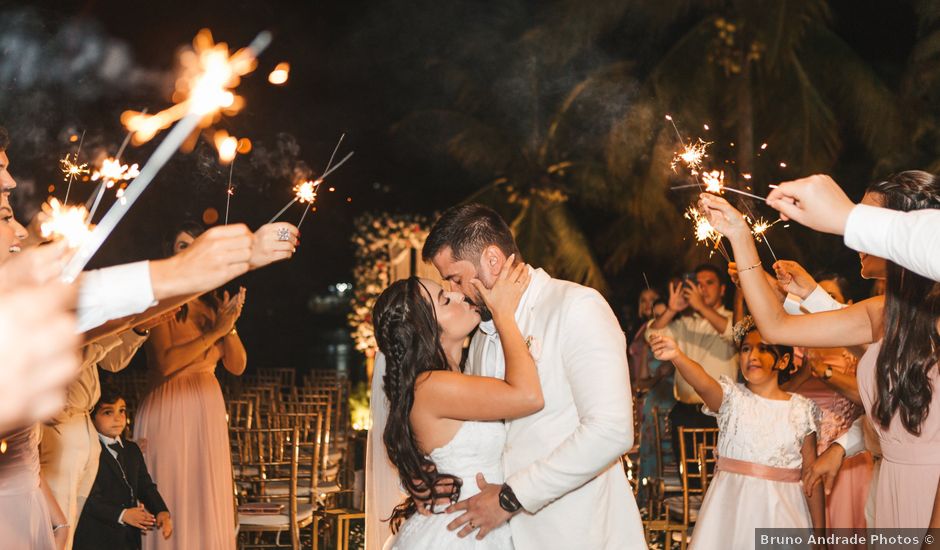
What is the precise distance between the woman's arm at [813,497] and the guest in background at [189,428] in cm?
387

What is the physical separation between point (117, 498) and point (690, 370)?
342 cm

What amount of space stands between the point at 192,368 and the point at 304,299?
44.6 metres

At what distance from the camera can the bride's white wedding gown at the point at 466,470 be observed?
3.25 m

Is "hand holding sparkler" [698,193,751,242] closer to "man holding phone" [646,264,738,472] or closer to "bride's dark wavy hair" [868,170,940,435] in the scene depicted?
"bride's dark wavy hair" [868,170,940,435]

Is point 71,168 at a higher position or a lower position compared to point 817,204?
higher

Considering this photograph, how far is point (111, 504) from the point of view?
5.16 m

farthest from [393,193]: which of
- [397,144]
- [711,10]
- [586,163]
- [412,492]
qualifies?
[412,492]

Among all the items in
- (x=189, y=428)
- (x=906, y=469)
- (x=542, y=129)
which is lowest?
(x=906, y=469)

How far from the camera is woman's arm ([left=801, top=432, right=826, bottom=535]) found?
190 inches

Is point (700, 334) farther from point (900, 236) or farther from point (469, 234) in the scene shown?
point (900, 236)

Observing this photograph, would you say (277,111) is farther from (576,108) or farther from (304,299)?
(304,299)

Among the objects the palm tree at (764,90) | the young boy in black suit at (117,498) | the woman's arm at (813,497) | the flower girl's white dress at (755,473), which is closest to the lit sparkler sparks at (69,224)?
the young boy in black suit at (117,498)

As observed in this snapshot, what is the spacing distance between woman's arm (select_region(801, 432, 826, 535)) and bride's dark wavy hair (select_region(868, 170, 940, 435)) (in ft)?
5.00

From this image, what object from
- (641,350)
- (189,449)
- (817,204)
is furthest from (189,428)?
(817,204)
